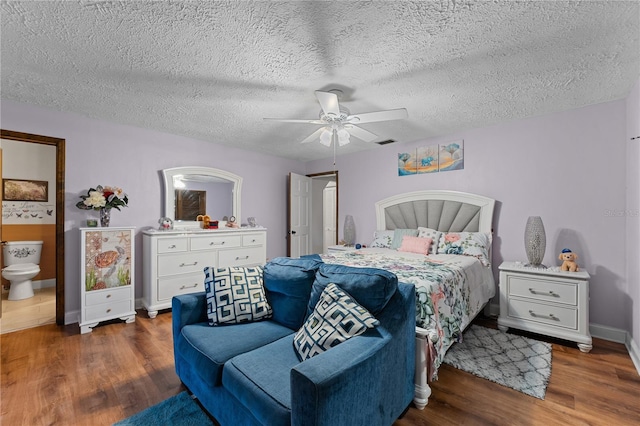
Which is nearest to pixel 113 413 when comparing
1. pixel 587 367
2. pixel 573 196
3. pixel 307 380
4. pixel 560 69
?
pixel 307 380

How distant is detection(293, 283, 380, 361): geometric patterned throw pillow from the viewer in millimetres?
1429

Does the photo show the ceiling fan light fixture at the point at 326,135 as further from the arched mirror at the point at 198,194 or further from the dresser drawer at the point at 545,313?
the dresser drawer at the point at 545,313

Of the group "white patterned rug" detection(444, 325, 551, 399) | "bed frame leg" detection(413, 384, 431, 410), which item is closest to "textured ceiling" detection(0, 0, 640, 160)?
"bed frame leg" detection(413, 384, 431, 410)

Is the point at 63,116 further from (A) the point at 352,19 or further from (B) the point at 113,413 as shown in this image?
(A) the point at 352,19

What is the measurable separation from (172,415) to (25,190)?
488cm

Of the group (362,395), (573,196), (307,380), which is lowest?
(362,395)

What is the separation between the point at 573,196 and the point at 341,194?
3113 mm

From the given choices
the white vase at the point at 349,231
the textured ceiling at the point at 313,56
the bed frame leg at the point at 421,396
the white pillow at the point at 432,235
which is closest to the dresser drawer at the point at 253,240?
the white vase at the point at 349,231

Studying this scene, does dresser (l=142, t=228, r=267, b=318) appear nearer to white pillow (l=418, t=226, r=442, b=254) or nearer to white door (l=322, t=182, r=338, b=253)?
white pillow (l=418, t=226, r=442, b=254)

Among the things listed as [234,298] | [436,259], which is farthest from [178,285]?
[436,259]

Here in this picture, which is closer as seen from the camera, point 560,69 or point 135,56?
point 135,56

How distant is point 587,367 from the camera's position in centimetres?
221

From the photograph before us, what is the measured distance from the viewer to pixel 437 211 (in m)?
Answer: 3.77

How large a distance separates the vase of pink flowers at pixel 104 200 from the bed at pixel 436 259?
2.51m
